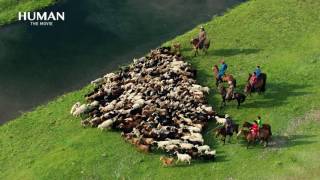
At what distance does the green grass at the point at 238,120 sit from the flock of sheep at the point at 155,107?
878 mm

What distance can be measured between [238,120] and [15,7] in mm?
33562

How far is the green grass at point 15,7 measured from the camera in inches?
2544

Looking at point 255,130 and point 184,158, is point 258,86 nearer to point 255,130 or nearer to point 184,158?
point 255,130

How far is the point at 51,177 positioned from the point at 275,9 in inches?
1321

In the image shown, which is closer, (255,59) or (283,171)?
(283,171)

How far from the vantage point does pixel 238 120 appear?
1724 inches

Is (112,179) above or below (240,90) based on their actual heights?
below

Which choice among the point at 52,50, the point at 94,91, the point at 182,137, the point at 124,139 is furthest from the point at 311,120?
the point at 52,50

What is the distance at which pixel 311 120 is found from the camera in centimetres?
4316

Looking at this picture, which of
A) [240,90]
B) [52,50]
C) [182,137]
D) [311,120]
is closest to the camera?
[182,137]

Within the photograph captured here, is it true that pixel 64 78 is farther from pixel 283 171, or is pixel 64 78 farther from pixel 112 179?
pixel 283 171

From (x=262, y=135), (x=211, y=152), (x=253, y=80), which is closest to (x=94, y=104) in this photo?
(x=211, y=152)

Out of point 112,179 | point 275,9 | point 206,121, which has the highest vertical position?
point 275,9

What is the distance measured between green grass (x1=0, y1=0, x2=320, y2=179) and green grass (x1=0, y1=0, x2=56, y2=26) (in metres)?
17.9
